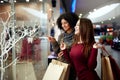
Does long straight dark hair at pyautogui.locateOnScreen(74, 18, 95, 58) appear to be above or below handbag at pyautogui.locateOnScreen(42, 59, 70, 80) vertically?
above

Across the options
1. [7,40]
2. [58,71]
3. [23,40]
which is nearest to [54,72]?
[58,71]

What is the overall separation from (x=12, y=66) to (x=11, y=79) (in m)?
0.18

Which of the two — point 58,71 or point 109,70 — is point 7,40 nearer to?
point 58,71

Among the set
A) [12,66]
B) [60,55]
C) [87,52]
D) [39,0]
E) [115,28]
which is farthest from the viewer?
[115,28]

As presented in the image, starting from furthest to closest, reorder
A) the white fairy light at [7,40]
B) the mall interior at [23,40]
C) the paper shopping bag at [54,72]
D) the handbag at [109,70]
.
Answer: the mall interior at [23,40] < the white fairy light at [7,40] < the paper shopping bag at [54,72] < the handbag at [109,70]

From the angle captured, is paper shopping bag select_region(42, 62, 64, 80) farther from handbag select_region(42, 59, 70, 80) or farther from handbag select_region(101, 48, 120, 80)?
handbag select_region(101, 48, 120, 80)

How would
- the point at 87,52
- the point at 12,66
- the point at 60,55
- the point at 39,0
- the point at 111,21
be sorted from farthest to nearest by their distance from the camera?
the point at 111,21 < the point at 39,0 < the point at 12,66 < the point at 60,55 < the point at 87,52

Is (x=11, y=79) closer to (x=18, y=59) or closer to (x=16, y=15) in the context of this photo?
(x=18, y=59)

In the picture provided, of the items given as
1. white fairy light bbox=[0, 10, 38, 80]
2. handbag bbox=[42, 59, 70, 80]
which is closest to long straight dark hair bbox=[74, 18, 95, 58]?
handbag bbox=[42, 59, 70, 80]

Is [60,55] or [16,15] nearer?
[60,55]

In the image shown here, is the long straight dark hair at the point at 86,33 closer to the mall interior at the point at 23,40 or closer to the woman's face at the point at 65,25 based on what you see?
the woman's face at the point at 65,25

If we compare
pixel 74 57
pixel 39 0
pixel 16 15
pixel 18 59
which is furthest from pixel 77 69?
pixel 39 0

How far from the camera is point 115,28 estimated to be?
20.0 feet

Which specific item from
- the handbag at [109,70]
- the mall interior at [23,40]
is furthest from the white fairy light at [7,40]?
the handbag at [109,70]
